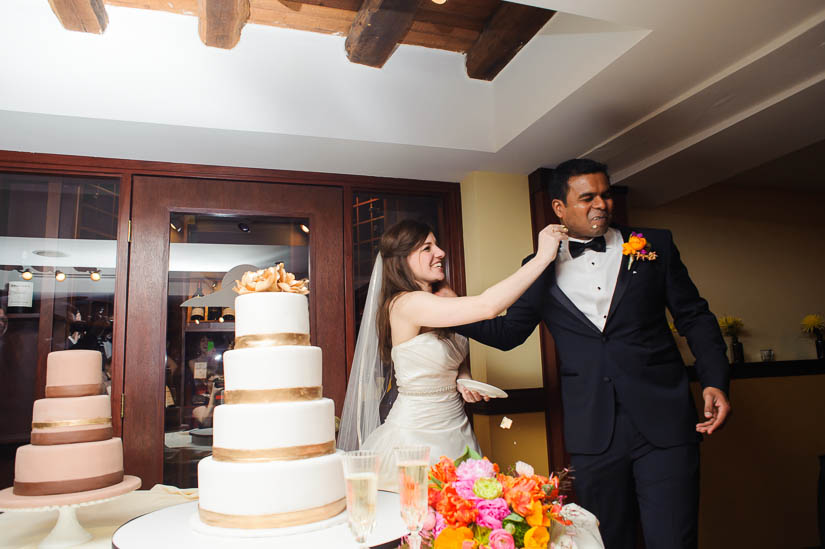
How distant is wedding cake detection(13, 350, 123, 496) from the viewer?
1811mm

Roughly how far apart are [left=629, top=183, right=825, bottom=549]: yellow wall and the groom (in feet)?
5.70

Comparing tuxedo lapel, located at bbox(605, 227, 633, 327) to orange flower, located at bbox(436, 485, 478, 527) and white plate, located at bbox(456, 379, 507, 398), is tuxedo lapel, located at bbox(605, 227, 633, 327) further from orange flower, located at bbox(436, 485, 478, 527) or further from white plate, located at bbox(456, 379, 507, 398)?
orange flower, located at bbox(436, 485, 478, 527)

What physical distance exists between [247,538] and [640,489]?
1.43m

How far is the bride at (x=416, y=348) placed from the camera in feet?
7.37

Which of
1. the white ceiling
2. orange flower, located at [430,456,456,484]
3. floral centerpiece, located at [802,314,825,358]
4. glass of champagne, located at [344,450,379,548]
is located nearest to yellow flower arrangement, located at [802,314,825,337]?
floral centerpiece, located at [802,314,825,358]

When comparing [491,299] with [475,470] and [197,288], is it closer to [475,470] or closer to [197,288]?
[475,470]

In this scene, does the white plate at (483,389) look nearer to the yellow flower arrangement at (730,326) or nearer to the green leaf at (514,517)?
the green leaf at (514,517)

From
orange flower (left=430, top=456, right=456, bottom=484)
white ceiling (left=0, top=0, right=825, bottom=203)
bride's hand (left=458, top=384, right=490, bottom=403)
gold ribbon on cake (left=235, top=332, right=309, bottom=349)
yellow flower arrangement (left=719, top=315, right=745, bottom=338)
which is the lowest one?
orange flower (left=430, top=456, right=456, bottom=484)

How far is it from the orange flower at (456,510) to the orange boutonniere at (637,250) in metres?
1.37

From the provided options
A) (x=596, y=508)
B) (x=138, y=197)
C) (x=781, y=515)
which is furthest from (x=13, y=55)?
(x=781, y=515)

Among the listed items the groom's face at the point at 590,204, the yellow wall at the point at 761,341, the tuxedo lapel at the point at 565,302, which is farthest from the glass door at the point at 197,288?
the yellow wall at the point at 761,341

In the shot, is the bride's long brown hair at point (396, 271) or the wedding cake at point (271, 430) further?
the bride's long brown hair at point (396, 271)

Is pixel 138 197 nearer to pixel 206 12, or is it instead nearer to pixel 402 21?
pixel 206 12

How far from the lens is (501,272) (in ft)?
10.9
